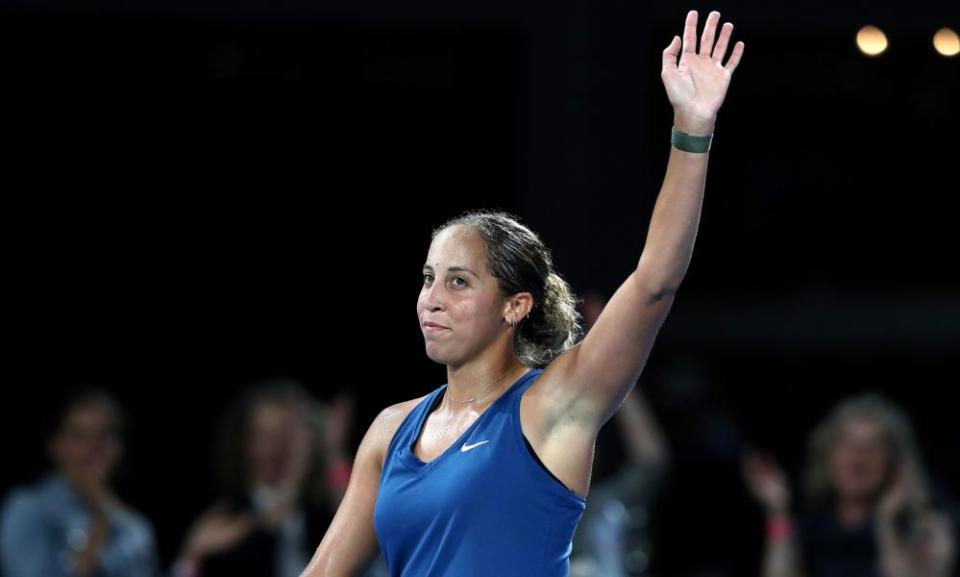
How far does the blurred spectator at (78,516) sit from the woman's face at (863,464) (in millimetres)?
2695

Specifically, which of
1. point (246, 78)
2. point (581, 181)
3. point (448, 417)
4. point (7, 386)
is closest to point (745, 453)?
point (581, 181)

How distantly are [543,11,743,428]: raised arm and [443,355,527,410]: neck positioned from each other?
14 centimetres

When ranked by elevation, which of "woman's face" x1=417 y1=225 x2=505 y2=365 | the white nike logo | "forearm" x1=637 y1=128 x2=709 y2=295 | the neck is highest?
"forearm" x1=637 y1=128 x2=709 y2=295

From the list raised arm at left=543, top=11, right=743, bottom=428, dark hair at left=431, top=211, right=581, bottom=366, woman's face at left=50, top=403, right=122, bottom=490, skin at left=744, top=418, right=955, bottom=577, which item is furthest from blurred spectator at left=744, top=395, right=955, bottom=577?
raised arm at left=543, top=11, right=743, bottom=428

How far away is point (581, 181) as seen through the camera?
21.9ft

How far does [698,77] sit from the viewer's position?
8.57 ft

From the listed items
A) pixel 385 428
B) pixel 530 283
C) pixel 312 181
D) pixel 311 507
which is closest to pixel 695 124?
pixel 530 283

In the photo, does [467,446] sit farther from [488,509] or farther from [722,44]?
[722,44]

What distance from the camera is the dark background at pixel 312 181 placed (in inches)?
264

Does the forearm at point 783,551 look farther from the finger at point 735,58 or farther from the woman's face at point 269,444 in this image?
the finger at point 735,58

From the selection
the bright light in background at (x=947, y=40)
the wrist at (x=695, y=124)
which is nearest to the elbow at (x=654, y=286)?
the wrist at (x=695, y=124)

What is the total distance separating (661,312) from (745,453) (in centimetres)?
460

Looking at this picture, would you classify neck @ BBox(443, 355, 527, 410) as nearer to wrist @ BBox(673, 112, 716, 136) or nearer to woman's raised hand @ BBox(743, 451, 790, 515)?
wrist @ BBox(673, 112, 716, 136)

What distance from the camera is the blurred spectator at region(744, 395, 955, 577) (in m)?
5.55
